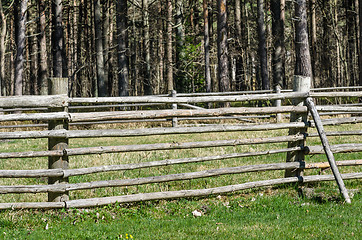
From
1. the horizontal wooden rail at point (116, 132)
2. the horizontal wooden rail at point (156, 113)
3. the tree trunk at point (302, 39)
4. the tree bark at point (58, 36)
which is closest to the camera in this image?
the horizontal wooden rail at point (116, 132)

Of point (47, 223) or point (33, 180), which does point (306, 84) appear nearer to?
point (47, 223)

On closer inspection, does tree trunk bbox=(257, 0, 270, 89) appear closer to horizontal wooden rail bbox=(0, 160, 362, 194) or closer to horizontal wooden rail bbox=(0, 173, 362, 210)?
horizontal wooden rail bbox=(0, 160, 362, 194)

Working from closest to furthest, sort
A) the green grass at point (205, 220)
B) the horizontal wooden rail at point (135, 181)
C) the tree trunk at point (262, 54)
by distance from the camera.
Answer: the green grass at point (205, 220), the horizontal wooden rail at point (135, 181), the tree trunk at point (262, 54)

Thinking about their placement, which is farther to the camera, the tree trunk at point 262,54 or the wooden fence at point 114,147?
the tree trunk at point 262,54

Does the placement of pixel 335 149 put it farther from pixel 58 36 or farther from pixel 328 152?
pixel 58 36

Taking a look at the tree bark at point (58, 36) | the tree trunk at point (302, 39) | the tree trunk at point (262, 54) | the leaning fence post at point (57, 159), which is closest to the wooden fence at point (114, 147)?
the leaning fence post at point (57, 159)

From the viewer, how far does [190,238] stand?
473cm

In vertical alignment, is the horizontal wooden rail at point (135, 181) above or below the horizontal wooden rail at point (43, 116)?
below

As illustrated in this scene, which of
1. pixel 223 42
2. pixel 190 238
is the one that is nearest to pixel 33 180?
pixel 190 238

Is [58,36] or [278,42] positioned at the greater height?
[58,36]

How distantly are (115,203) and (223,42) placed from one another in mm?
15275

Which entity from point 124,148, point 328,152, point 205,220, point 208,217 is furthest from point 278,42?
point 205,220

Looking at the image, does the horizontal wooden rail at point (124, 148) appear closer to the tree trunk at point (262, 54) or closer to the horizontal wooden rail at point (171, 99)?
the horizontal wooden rail at point (171, 99)

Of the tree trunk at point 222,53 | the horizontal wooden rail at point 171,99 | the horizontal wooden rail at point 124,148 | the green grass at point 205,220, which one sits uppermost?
the tree trunk at point 222,53
